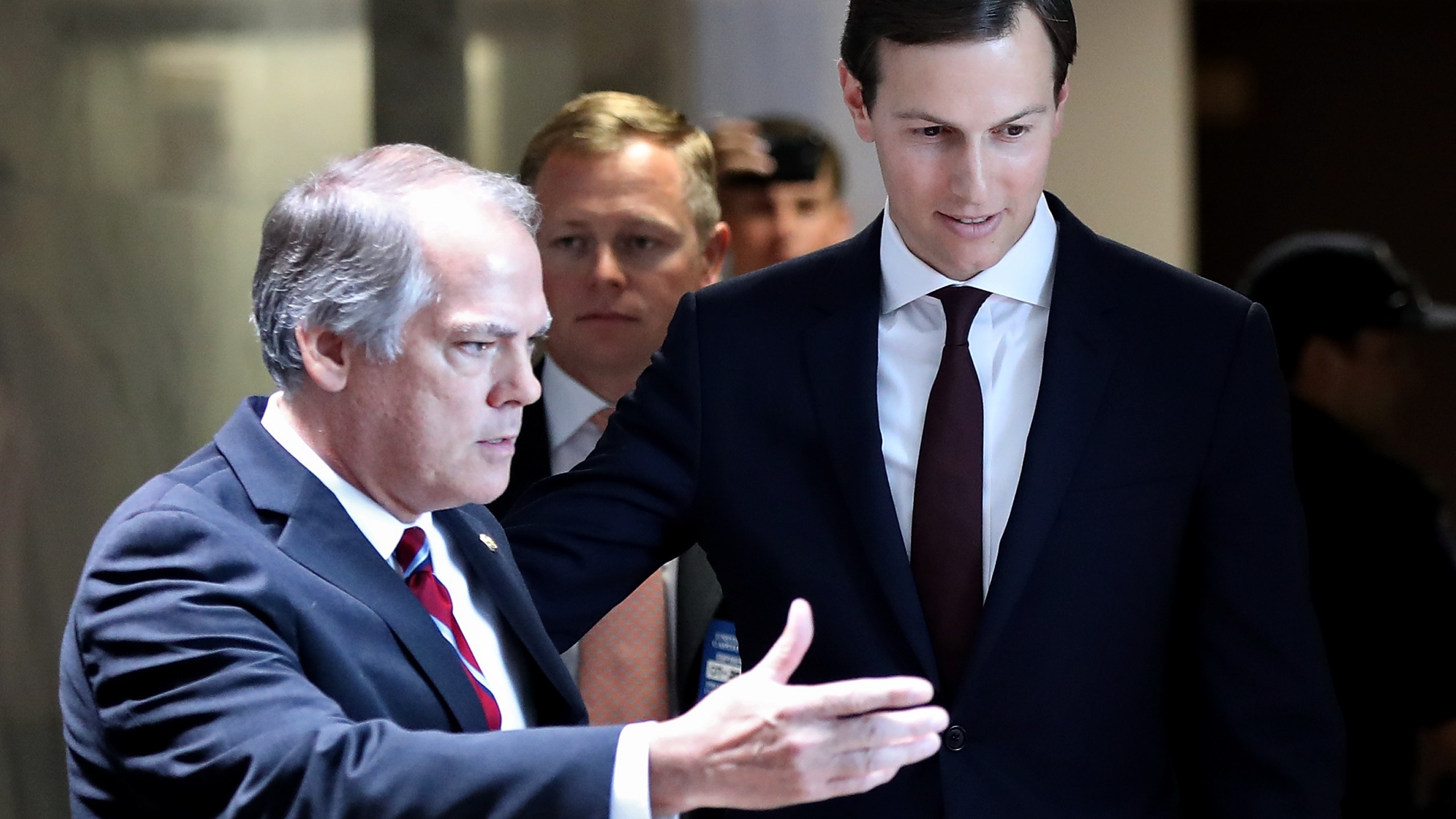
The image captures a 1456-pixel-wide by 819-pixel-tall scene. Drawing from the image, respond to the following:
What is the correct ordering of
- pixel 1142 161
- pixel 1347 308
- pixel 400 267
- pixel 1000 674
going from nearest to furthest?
pixel 400 267
pixel 1000 674
pixel 1347 308
pixel 1142 161

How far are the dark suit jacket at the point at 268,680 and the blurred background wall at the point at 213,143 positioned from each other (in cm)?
107

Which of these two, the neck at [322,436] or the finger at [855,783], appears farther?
the neck at [322,436]

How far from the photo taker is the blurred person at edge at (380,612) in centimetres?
131

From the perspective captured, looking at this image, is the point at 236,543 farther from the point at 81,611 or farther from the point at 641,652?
the point at 641,652

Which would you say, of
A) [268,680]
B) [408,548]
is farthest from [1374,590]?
[268,680]

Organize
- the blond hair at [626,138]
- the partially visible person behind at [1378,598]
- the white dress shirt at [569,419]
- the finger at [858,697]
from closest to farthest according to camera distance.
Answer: the finger at [858,697]
the white dress shirt at [569,419]
the blond hair at [626,138]
the partially visible person behind at [1378,598]

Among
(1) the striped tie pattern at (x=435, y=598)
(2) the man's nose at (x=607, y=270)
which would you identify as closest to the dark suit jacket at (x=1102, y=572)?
(1) the striped tie pattern at (x=435, y=598)

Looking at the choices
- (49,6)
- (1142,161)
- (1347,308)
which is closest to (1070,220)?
(49,6)

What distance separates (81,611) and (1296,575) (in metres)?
1.15

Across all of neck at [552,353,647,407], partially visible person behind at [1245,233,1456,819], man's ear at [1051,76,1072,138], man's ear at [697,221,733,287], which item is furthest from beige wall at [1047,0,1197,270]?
man's ear at [1051,76,1072,138]

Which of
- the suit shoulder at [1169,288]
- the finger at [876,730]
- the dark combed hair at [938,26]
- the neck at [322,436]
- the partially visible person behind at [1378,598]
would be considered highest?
the dark combed hair at [938,26]

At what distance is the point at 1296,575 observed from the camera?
1.73m

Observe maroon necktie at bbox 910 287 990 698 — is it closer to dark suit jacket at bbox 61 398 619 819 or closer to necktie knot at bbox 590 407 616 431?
dark suit jacket at bbox 61 398 619 819

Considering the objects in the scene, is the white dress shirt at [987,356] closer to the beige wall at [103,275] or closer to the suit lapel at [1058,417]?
the suit lapel at [1058,417]
